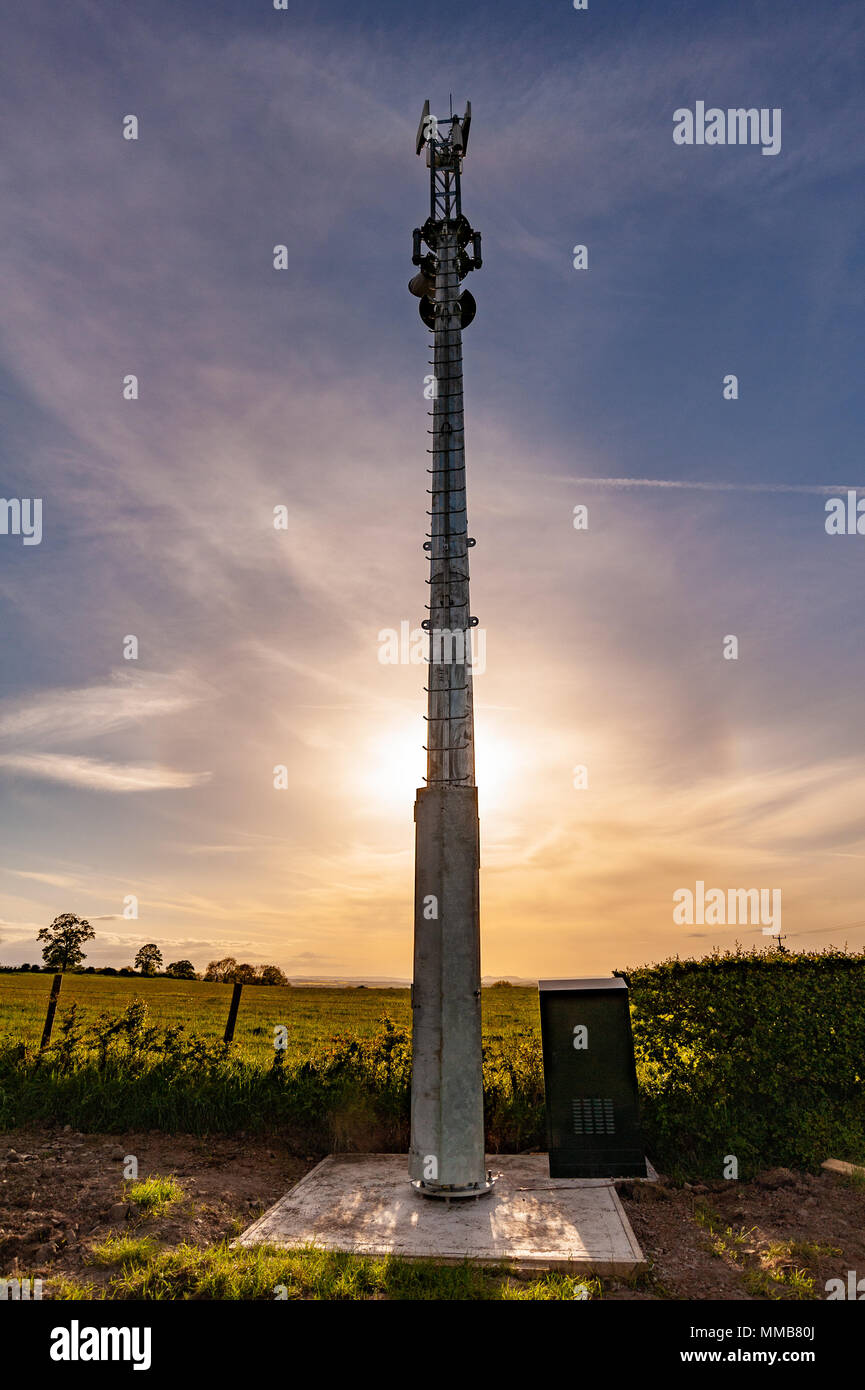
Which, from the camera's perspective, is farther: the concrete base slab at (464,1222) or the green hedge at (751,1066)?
the green hedge at (751,1066)

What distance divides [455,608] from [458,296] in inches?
177

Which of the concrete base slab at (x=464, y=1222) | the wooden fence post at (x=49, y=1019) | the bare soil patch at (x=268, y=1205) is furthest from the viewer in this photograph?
the wooden fence post at (x=49, y=1019)

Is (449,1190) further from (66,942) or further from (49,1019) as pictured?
(66,942)

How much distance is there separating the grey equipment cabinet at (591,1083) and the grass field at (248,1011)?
2.95 m

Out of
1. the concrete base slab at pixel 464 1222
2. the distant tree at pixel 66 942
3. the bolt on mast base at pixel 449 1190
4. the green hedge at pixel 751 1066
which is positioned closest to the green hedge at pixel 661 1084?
the green hedge at pixel 751 1066

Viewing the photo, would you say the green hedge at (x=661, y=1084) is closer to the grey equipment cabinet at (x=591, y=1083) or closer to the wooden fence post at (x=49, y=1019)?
the grey equipment cabinet at (x=591, y=1083)

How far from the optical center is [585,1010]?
964 cm

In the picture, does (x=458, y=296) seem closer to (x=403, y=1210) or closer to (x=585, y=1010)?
(x=585, y=1010)

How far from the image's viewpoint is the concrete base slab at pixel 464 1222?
22.6ft

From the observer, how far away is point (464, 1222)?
771 centimetres

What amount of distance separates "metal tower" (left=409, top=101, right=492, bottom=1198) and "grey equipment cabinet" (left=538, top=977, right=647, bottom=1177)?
1.04 meters

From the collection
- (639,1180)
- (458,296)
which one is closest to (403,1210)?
(639,1180)

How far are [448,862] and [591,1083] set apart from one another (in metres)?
3.17

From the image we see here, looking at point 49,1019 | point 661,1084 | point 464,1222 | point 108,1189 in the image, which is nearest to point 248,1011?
point 49,1019
